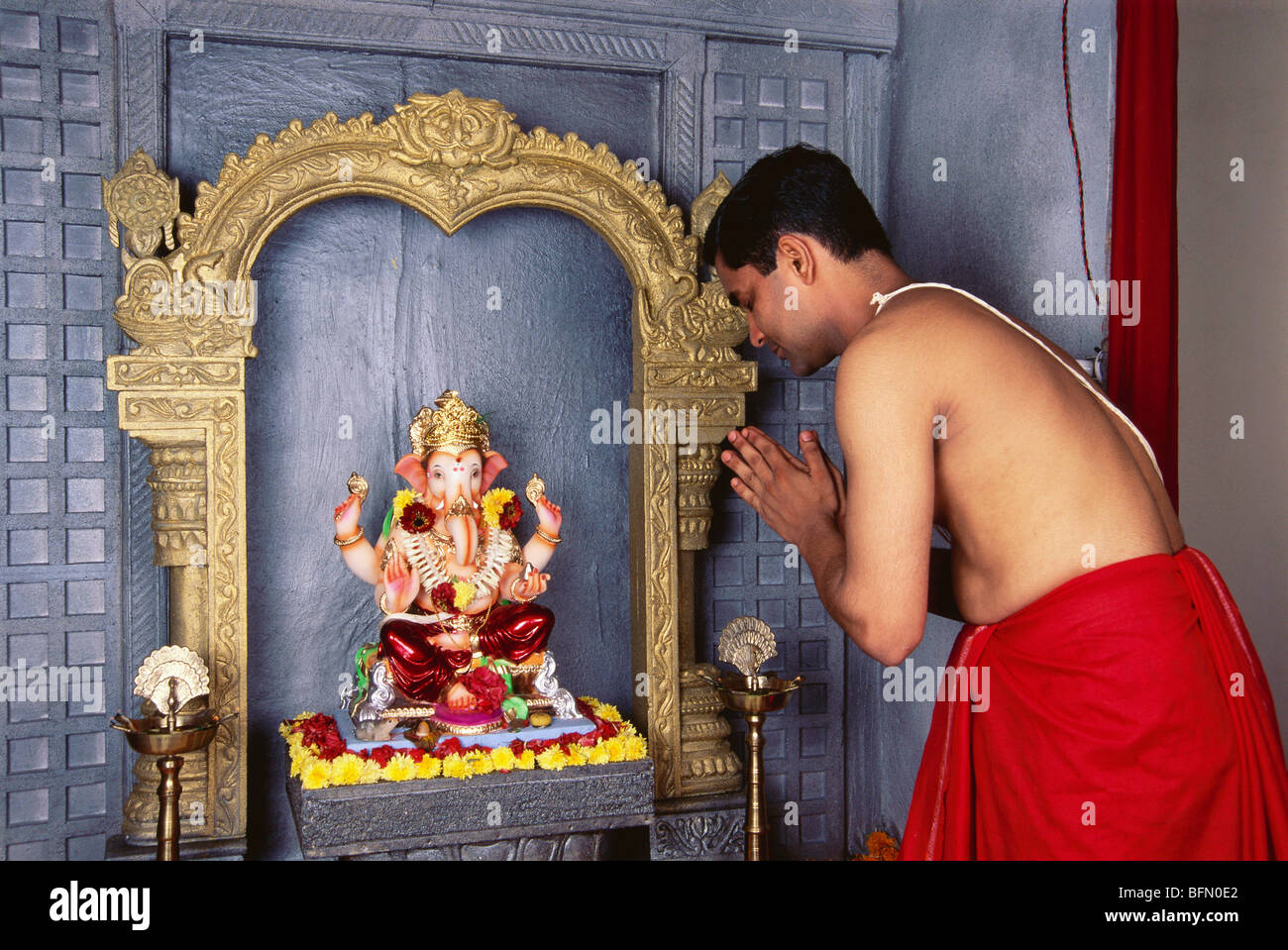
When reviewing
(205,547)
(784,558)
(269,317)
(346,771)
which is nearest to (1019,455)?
(346,771)

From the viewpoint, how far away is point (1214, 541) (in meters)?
3.76

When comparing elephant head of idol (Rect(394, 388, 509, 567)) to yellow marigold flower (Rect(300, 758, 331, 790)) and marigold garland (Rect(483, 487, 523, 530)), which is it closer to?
marigold garland (Rect(483, 487, 523, 530))

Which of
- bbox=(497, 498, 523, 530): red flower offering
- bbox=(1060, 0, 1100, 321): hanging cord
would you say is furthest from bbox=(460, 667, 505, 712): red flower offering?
bbox=(1060, 0, 1100, 321): hanging cord

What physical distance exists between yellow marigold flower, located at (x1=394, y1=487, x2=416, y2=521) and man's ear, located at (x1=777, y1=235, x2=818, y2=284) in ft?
6.13

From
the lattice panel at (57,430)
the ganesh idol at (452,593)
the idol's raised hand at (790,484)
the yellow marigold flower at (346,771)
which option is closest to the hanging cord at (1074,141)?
the idol's raised hand at (790,484)

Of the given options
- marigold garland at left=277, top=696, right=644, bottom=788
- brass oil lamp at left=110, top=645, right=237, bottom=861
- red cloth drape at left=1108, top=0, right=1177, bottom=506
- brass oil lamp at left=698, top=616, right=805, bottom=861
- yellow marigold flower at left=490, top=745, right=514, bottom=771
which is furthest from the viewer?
brass oil lamp at left=698, top=616, right=805, bottom=861

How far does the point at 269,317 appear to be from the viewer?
423 cm

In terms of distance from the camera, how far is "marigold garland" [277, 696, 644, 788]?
136 inches

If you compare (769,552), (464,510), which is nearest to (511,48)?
(464,510)

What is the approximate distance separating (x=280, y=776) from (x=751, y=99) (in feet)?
11.1

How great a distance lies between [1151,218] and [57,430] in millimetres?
3755

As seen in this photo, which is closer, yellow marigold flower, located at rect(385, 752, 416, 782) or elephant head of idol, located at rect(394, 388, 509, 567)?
yellow marigold flower, located at rect(385, 752, 416, 782)

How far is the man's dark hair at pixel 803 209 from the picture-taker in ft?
8.18

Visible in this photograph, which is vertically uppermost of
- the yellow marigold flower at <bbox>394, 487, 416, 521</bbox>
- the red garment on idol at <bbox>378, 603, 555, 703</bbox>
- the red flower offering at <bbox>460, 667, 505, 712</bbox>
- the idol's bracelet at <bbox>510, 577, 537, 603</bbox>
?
the yellow marigold flower at <bbox>394, 487, 416, 521</bbox>
